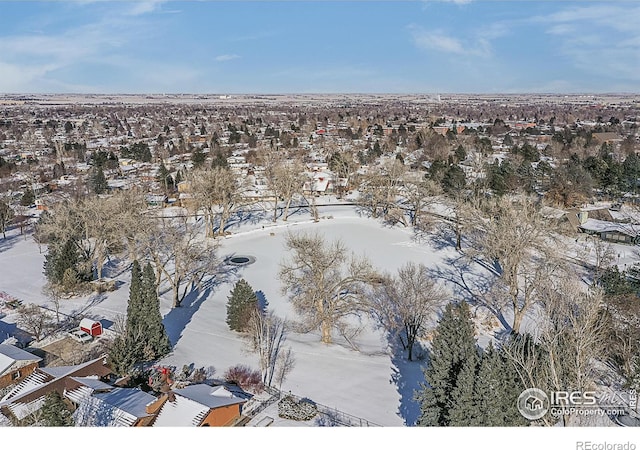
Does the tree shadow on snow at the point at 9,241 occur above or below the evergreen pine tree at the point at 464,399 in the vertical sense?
below

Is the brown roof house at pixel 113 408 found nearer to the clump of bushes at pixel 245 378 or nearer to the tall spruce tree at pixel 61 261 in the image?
the clump of bushes at pixel 245 378

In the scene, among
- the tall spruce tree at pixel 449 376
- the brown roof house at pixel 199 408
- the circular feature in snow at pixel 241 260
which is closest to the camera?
the tall spruce tree at pixel 449 376

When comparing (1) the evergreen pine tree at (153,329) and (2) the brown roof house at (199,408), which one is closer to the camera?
(2) the brown roof house at (199,408)

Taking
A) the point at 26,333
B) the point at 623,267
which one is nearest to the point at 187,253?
the point at 26,333

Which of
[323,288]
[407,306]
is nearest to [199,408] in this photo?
[323,288]

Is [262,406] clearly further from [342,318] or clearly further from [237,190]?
[237,190]

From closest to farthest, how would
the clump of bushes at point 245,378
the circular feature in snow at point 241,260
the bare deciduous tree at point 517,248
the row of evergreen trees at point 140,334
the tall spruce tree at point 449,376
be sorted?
the tall spruce tree at point 449,376, the clump of bushes at point 245,378, the row of evergreen trees at point 140,334, the bare deciduous tree at point 517,248, the circular feature in snow at point 241,260

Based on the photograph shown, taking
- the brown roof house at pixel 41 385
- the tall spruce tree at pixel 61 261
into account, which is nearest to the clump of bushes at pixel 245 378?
the brown roof house at pixel 41 385

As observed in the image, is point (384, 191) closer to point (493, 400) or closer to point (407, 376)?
point (407, 376)
